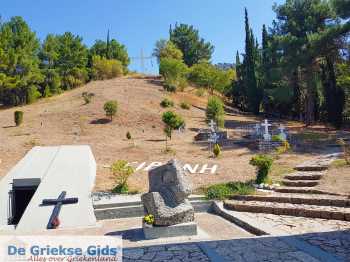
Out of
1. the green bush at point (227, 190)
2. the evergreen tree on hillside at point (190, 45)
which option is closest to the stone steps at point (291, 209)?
the green bush at point (227, 190)

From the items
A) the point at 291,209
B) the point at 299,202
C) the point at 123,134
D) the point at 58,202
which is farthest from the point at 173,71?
the point at 291,209

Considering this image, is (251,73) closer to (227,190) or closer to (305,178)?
(305,178)

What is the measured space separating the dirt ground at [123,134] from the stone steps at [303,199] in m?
2.26

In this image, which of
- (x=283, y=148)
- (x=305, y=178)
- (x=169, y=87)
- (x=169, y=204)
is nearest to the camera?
(x=169, y=204)

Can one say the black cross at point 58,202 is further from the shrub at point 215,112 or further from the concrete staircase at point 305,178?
the shrub at point 215,112

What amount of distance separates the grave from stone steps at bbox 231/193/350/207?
483cm

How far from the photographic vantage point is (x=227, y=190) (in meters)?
12.5

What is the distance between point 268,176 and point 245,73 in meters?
30.9

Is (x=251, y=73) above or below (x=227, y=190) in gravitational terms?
above

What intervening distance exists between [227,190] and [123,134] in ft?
47.6

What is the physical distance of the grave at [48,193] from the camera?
10.3m

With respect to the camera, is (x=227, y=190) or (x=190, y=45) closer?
(x=227, y=190)

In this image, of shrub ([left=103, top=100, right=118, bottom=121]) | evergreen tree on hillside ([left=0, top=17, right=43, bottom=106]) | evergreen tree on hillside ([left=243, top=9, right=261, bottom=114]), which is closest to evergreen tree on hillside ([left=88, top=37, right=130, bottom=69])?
evergreen tree on hillside ([left=0, top=17, right=43, bottom=106])

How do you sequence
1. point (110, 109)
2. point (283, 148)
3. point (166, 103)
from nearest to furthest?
point (283, 148) < point (110, 109) < point (166, 103)
